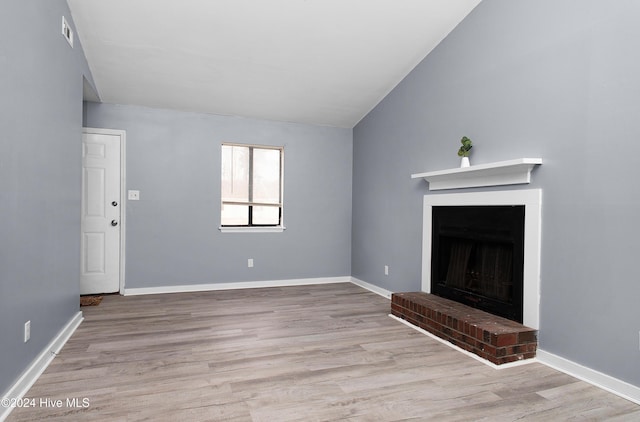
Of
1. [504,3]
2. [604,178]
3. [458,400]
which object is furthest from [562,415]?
[504,3]

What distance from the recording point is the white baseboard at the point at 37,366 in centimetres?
200

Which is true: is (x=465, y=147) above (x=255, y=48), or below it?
below

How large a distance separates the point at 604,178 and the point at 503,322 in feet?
3.88

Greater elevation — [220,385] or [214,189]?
[214,189]

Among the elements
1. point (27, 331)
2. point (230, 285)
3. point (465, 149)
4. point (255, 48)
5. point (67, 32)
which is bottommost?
point (230, 285)

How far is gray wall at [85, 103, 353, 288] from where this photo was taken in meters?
4.64

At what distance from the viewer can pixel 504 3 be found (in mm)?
3051

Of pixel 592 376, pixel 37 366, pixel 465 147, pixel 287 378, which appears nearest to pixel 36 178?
pixel 37 366

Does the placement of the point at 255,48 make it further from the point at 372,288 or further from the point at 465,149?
the point at 372,288

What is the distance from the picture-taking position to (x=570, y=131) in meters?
2.51

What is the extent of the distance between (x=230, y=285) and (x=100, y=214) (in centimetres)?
172

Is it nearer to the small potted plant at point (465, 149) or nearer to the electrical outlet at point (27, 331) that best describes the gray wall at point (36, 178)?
the electrical outlet at point (27, 331)

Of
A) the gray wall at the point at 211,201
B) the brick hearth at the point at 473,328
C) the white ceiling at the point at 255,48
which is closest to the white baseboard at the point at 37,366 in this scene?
the gray wall at the point at 211,201

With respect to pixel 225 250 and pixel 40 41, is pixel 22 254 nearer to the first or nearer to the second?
pixel 40 41
